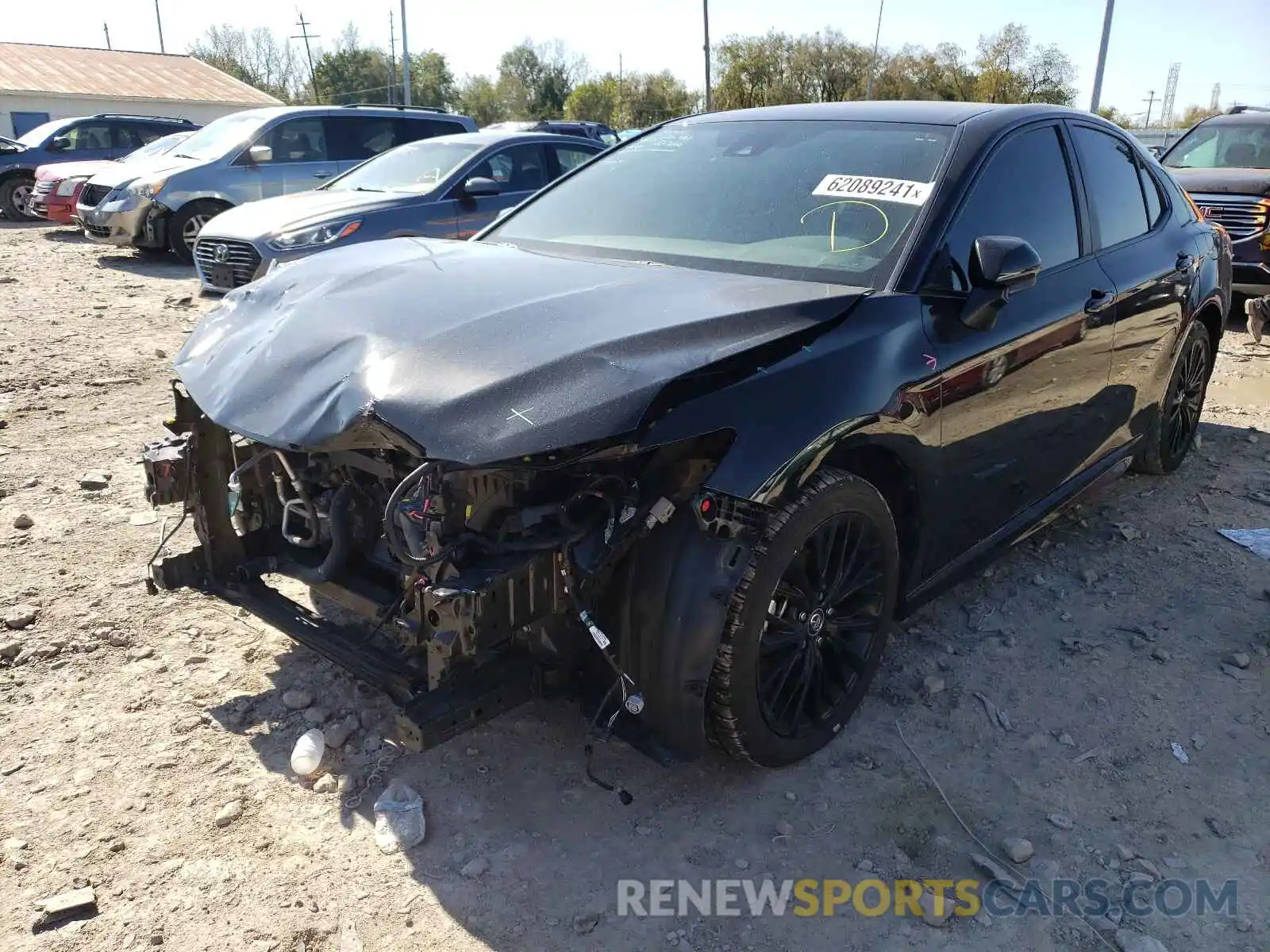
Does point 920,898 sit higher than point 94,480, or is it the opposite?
point 94,480

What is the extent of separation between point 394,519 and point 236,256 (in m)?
7.08

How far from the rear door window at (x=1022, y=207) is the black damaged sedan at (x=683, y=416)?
2 cm

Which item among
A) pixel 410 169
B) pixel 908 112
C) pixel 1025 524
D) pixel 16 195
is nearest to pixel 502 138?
pixel 410 169

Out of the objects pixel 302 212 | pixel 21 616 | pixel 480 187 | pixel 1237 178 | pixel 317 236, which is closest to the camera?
pixel 21 616

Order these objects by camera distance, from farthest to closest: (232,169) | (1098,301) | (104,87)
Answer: (104,87)
(232,169)
(1098,301)

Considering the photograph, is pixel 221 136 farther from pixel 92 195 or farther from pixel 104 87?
pixel 104 87

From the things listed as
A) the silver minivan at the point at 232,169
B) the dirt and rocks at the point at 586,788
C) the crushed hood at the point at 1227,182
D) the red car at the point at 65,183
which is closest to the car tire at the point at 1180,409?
the dirt and rocks at the point at 586,788

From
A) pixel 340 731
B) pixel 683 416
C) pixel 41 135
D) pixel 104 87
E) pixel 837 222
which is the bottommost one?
pixel 340 731

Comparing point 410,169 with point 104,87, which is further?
point 104,87

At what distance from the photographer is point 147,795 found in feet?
8.80

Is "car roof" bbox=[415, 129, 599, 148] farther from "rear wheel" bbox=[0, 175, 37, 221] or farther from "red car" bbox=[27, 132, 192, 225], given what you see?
"rear wheel" bbox=[0, 175, 37, 221]

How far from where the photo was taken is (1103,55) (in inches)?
805

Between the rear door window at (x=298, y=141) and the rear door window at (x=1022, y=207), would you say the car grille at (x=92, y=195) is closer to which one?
the rear door window at (x=298, y=141)

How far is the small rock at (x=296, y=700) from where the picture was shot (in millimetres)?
3076
